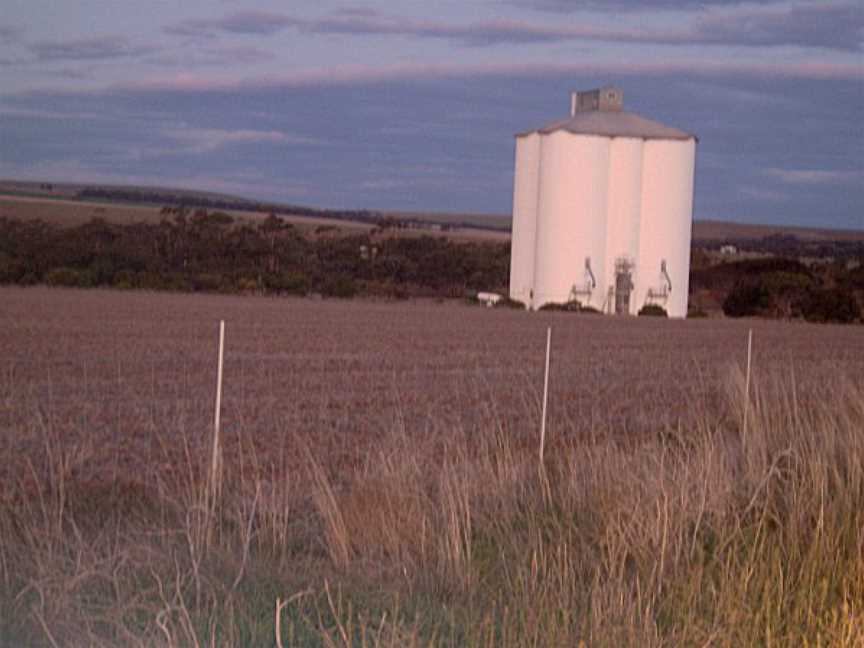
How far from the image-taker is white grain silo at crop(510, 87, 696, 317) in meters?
55.2

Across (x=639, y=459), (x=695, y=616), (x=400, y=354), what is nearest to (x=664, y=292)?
(x=400, y=354)

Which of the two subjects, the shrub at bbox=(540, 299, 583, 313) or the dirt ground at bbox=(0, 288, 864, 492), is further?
the shrub at bbox=(540, 299, 583, 313)

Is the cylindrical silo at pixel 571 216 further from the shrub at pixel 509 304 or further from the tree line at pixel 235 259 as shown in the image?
the tree line at pixel 235 259

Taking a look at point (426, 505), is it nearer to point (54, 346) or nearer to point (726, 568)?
point (726, 568)

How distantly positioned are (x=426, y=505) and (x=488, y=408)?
917 centimetres

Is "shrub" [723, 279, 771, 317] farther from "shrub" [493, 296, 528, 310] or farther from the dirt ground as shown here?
the dirt ground

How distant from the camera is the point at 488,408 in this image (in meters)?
19.6

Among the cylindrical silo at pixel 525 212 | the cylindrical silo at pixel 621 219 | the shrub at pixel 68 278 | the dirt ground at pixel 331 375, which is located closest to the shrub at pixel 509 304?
the cylindrical silo at pixel 525 212

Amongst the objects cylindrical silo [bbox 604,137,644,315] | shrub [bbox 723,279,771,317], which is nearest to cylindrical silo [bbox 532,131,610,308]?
cylindrical silo [bbox 604,137,644,315]

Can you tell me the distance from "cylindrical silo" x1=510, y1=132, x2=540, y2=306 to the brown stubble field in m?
36.5

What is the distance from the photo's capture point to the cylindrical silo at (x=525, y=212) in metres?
57.8

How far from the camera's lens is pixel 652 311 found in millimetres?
57625

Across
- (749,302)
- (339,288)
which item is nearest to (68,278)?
(339,288)

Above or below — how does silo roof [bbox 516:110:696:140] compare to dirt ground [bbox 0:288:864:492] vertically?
above
